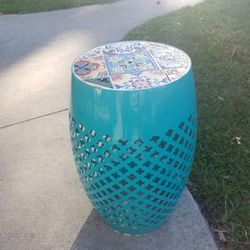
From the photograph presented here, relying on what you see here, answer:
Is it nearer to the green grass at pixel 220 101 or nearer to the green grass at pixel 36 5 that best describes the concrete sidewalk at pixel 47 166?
the green grass at pixel 220 101

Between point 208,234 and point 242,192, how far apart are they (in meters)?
0.44

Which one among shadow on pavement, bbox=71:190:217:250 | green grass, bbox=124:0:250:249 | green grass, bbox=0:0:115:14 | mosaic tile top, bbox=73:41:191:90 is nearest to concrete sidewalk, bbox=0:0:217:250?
shadow on pavement, bbox=71:190:217:250

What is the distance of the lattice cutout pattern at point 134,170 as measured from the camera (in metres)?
1.78

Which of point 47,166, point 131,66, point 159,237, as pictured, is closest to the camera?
point 131,66

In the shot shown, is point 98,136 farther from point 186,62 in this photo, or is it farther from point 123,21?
point 123,21

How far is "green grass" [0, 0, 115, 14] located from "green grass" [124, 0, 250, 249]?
183cm

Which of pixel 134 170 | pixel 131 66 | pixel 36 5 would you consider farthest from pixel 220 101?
pixel 36 5

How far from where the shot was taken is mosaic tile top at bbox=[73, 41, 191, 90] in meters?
1.74

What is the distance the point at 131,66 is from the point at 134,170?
50 centimetres

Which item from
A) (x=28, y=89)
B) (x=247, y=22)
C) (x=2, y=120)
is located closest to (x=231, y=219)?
(x=2, y=120)

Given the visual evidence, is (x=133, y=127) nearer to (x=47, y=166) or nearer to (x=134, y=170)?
(x=134, y=170)

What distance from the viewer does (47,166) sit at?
2855 mm

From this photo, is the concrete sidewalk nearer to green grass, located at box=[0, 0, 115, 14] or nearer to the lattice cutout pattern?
the lattice cutout pattern

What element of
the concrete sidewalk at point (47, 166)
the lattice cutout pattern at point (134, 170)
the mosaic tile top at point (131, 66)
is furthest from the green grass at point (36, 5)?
the lattice cutout pattern at point (134, 170)
